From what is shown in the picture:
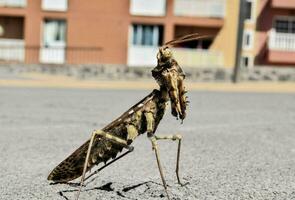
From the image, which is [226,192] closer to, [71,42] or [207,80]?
[207,80]

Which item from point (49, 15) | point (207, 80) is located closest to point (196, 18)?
point (207, 80)

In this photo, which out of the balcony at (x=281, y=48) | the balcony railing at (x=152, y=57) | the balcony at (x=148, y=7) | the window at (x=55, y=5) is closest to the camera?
the balcony railing at (x=152, y=57)

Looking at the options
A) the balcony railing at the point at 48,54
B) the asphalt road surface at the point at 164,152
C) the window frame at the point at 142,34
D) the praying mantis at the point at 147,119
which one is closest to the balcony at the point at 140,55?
the window frame at the point at 142,34

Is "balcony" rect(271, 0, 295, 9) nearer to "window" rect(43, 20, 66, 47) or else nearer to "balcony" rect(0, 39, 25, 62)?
"window" rect(43, 20, 66, 47)

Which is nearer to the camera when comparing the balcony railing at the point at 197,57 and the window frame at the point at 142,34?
the balcony railing at the point at 197,57

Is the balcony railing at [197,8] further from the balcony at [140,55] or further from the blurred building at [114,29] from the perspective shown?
the balcony at [140,55]

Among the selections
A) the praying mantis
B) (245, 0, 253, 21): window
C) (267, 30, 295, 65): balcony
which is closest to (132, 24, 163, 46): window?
(267, 30, 295, 65): balcony
